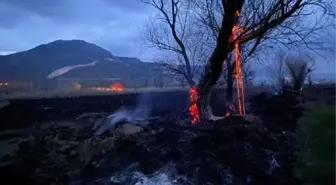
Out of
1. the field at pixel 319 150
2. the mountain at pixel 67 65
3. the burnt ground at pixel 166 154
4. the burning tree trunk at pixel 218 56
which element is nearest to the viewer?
the field at pixel 319 150

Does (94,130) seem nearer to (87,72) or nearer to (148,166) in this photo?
(148,166)

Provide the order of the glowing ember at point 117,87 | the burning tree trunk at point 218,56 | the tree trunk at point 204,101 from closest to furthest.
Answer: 1. the burning tree trunk at point 218,56
2. the tree trunk at point 204,101
3. the glowing ember at point 117,87

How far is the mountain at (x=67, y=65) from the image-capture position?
256ft

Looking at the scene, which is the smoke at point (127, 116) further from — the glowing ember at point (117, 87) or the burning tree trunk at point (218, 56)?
the glowing ember at point (117, 87)

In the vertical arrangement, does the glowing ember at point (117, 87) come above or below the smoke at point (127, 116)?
above

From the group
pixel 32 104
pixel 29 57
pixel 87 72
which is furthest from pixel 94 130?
pixel 29 57

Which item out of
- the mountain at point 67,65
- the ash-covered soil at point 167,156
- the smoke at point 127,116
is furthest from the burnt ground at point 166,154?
the mountain at point 67,65

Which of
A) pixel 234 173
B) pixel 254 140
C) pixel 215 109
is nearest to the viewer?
pixel 234 173

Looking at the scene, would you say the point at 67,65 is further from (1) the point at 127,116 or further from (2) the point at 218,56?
(2) the point at 218,56

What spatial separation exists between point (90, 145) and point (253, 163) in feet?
19.9

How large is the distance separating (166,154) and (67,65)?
9538cm

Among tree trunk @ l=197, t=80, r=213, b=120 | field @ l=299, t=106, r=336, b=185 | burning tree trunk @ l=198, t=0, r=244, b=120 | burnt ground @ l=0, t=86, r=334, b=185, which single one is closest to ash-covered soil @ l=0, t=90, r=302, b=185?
burnt ground @ l=0, t=86, r=334, b=185

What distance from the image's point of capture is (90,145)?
12.5 m

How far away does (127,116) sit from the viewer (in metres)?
19.2
